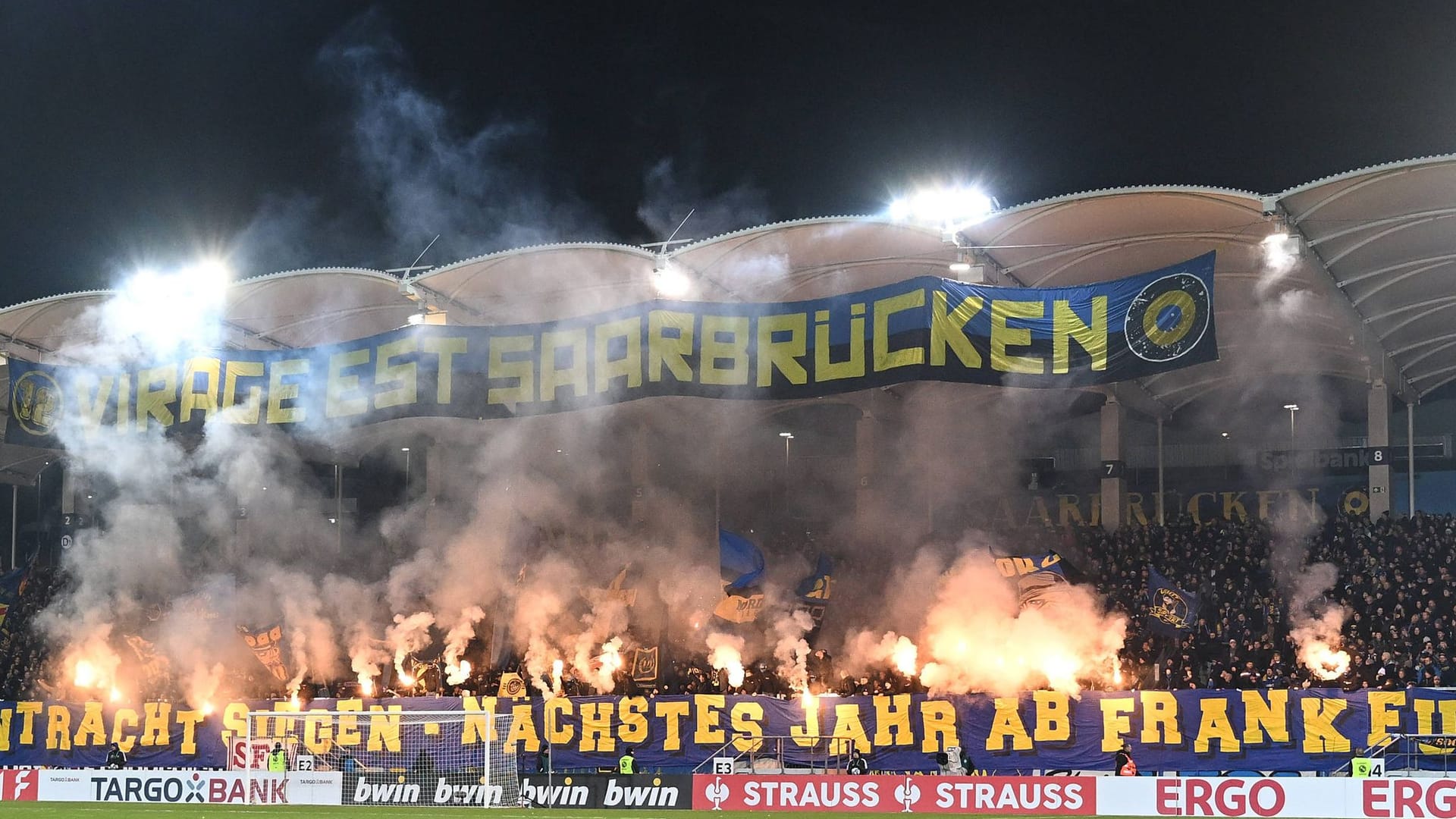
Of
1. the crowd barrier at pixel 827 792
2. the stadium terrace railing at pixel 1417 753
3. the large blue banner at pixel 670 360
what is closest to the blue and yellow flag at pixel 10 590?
the large blue banner at pixel 670 360

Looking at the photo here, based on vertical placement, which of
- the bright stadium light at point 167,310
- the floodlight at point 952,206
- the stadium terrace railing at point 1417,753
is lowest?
the stadium terrace railing at point 1417,753

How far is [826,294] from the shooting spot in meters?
27.9

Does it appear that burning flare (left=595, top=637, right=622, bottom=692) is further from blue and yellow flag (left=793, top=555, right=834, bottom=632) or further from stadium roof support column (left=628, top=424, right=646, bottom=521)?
blue and yellow flag (left=793, top=555, right=834, bottom=632)

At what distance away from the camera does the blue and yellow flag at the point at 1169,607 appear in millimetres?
23516

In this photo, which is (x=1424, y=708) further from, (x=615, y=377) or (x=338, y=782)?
(x=338, y=782)

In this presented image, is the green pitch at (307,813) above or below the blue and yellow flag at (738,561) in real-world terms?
below

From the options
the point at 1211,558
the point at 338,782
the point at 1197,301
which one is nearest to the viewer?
the point at 1197,301

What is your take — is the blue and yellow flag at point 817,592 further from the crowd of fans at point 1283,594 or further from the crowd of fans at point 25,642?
the crowd of fans at point 25,642

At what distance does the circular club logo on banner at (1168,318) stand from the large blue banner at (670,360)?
0.02 meters

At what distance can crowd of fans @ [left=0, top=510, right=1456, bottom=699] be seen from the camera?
23078 mm

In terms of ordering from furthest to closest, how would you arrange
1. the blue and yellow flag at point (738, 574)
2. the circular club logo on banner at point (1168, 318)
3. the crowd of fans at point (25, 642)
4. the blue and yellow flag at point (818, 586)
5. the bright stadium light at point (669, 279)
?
1. the crowd of fans at point (25, 642)
2. the blue and yellow flag at point (818, 586)
3. the blue and yellow flag at point (738, 574)
4. the bright stadium light at point (669, 279)
5. the circular club logo on banner at point (1168, 318)

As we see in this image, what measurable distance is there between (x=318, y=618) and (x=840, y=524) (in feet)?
37.1

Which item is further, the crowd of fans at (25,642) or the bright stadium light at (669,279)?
the crowd of fans at (25,642)

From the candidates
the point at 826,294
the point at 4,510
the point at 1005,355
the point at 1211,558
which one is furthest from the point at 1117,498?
the point at 4,510
